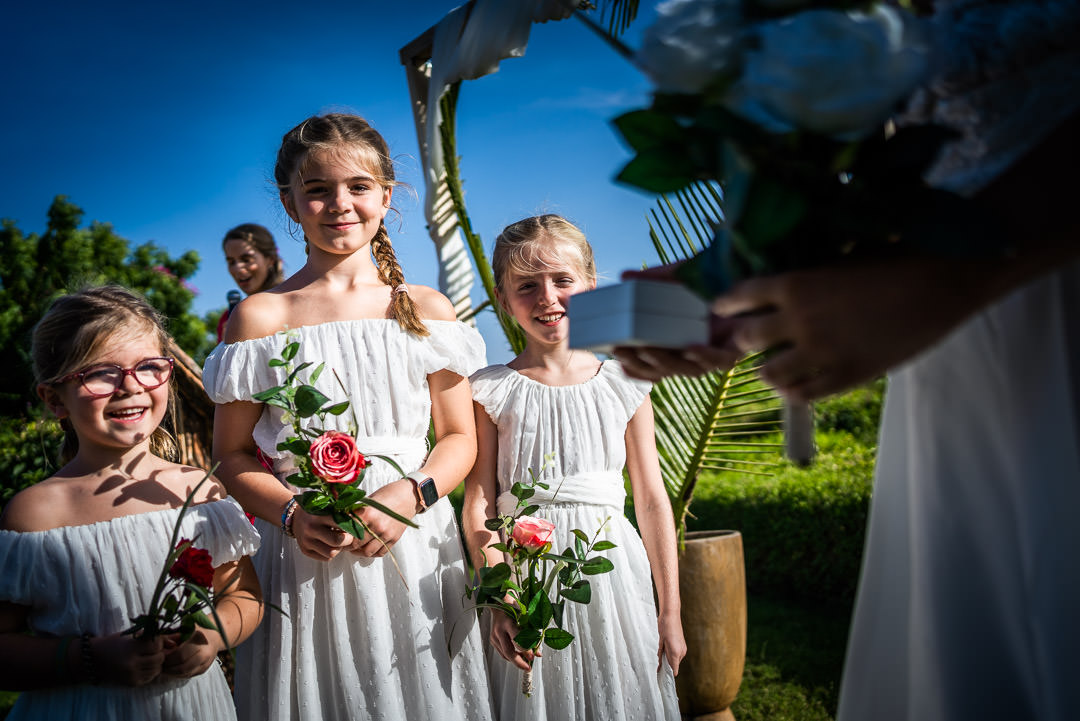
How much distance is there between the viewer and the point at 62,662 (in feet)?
6.04

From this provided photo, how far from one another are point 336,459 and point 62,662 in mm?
827

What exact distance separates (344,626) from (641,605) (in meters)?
1.03

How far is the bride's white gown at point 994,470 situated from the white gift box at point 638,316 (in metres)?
0.40

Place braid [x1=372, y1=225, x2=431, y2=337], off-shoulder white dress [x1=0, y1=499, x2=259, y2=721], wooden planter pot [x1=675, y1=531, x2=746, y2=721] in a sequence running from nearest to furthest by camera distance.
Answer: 1. off-shoulder white dress [x1=0, y1=499, x2=259, y2=721]
2. braid [x1=372, y1=225, x2=431, y2=337]
3. wooden planter pot [x1=675, y1=531, x2=746, y2=721]

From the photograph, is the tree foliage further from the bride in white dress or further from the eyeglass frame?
the bride in white dress

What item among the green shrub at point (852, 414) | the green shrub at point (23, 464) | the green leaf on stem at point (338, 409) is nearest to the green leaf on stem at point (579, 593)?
the green leaf on stem at point (338, 409)

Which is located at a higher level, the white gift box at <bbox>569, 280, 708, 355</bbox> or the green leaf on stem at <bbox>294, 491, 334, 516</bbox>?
the white gift box at <bbox>569, 280, 708, 355</bbox>

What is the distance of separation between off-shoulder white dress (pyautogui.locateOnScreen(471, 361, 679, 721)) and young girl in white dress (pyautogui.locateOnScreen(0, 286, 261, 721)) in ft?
3.02

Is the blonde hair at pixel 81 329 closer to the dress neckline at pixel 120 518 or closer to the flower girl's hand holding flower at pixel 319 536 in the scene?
the dress neckline at pixel 120 518

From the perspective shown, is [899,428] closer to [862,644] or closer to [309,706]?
[862,644]

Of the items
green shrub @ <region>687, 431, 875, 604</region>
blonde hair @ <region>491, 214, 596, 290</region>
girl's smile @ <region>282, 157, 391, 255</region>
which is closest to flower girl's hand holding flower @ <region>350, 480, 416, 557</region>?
girl's smile @ <region>282, 157, 391, 255</region>

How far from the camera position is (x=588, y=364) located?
9.62ft

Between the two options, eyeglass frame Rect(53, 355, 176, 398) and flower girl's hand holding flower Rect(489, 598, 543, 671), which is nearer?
eyeglass frame Rect(53, 355, 176, 398)

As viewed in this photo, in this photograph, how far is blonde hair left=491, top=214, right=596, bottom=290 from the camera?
279 cm
